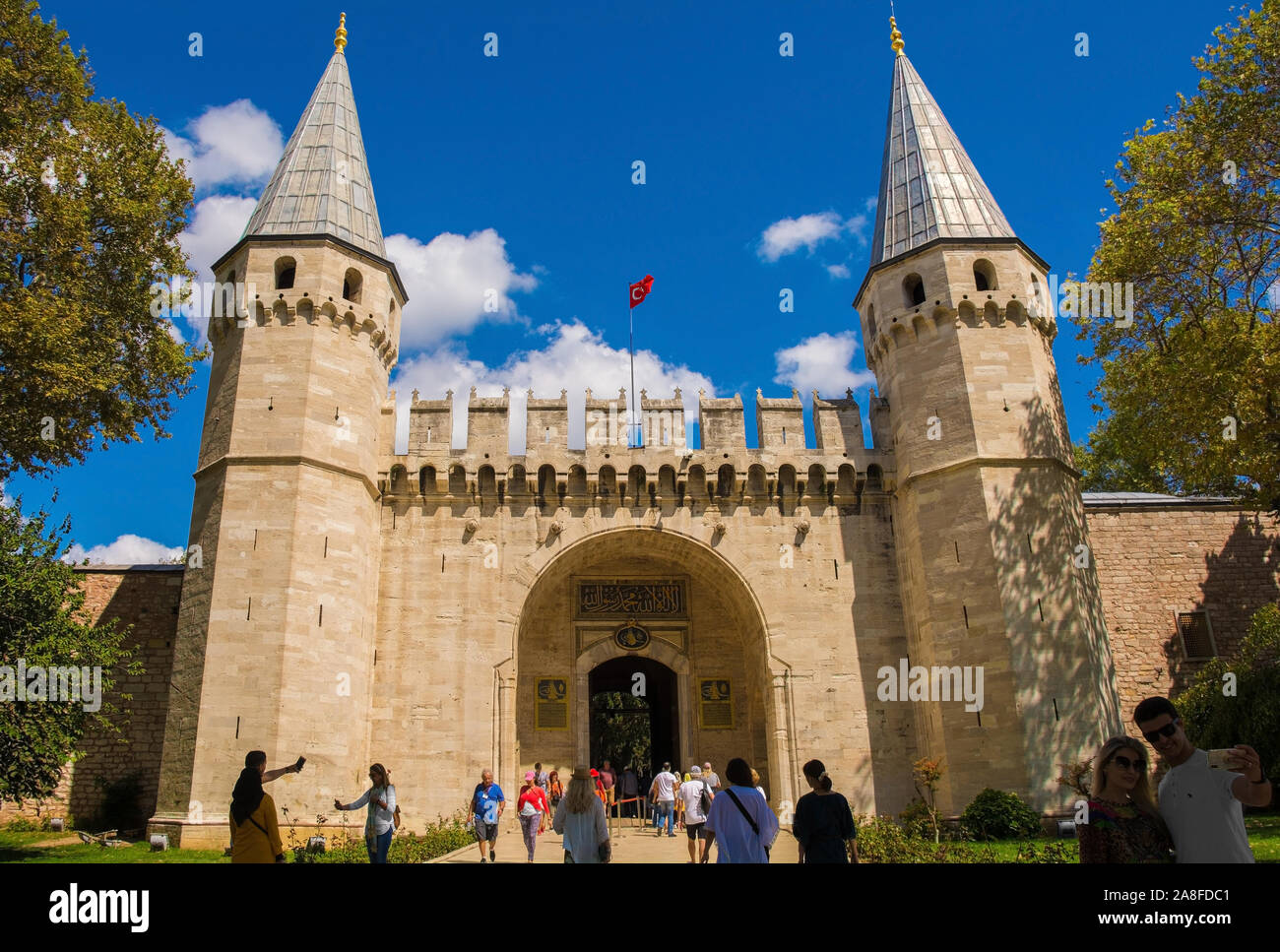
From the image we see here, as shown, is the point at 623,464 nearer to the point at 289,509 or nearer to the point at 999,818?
the point at 289,509

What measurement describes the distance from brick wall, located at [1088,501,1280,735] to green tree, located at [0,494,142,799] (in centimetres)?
2047

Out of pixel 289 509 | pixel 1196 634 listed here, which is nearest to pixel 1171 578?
pixel 1196 634

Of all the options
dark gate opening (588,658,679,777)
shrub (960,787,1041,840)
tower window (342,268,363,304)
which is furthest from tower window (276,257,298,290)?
shrub (960,787,1041,840)

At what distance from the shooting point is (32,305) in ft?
44.1

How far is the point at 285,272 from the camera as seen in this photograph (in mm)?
19031

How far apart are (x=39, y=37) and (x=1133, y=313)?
21435 millimetres

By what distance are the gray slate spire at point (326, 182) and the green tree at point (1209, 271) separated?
1646 centimetres

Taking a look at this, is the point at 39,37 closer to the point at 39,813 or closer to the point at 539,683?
the point at 39,813

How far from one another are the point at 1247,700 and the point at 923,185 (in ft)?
43.0

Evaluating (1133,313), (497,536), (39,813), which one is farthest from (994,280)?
(39,813)

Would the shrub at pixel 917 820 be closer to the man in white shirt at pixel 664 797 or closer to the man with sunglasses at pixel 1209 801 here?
the man in white shirt at pixel 664 797

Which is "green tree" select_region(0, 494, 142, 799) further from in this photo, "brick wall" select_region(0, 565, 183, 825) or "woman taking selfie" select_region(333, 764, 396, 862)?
"woman taking selfie" select_region(333, 764, 396, 862)

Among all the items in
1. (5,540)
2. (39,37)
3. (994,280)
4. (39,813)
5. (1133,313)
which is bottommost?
(39,813)

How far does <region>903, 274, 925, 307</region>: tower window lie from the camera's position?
65.1ft
